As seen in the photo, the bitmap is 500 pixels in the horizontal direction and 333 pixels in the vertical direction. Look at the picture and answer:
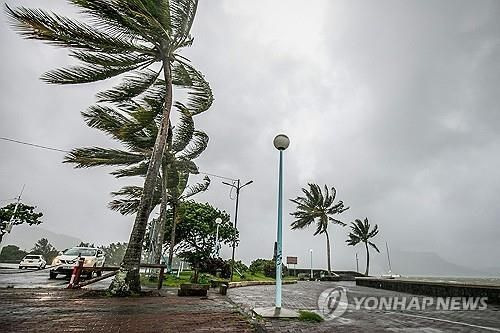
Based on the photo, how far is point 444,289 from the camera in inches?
484

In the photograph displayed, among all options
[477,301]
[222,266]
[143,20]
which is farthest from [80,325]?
[222,266]

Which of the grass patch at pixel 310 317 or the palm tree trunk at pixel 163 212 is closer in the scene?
the grass patch at pixel 310 317

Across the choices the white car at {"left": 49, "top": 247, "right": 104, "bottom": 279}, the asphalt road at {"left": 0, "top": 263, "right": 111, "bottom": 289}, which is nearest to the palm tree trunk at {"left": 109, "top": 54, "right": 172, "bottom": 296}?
the asphalt road at {"left": 0, "top": 263, "right": 111, "bottom": 289}

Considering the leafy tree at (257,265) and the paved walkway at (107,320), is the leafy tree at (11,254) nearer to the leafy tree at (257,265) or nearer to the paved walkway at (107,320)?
the leafy tree at (257,265)

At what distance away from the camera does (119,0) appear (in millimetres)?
7969

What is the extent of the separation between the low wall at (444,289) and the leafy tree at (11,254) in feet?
158

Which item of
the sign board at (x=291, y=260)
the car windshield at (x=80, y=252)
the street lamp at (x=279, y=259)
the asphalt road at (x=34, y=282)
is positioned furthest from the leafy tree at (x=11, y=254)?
the street lamp at (x=279, y=259)

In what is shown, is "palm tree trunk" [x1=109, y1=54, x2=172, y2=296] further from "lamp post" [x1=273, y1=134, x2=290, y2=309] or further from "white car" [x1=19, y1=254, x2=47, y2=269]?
"white car" [x1=19, y1=254, x2=47, y2=269]

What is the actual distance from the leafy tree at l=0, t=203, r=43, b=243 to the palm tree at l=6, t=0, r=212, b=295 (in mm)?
23425

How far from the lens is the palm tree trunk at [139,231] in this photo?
341 inches

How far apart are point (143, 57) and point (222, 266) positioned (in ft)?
56.4

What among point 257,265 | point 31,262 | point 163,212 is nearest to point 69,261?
point 163,212

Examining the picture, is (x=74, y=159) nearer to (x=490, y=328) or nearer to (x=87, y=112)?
(x=87, y=112)

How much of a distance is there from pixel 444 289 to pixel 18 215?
33815mm
